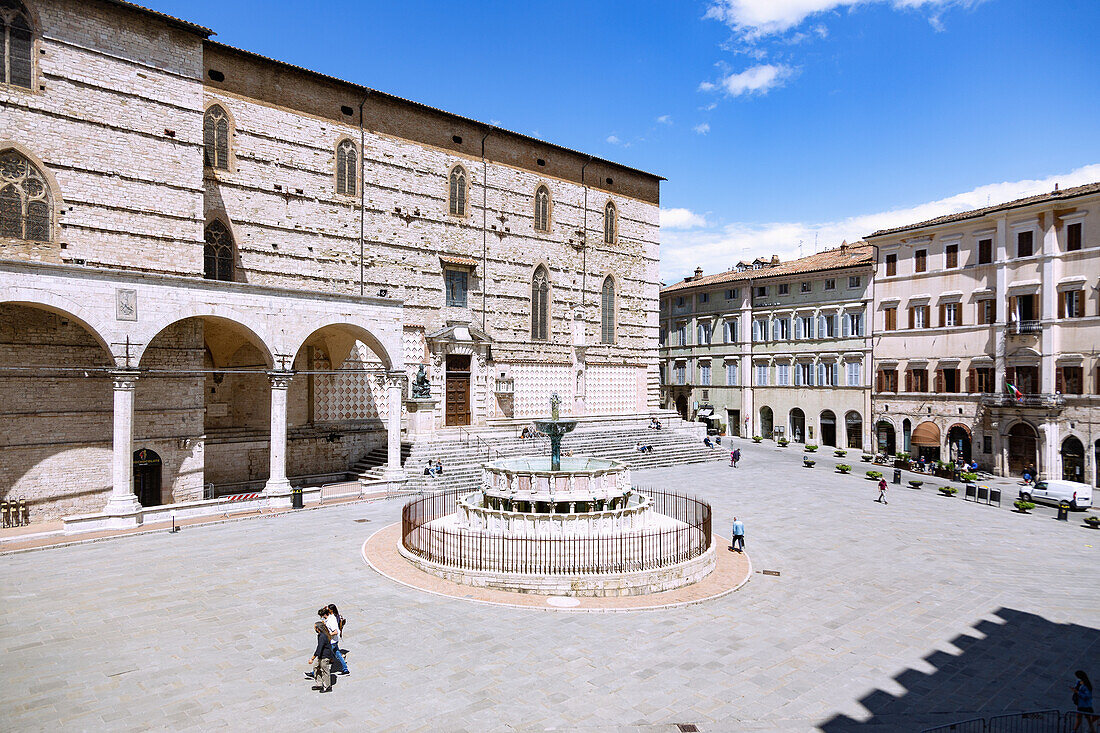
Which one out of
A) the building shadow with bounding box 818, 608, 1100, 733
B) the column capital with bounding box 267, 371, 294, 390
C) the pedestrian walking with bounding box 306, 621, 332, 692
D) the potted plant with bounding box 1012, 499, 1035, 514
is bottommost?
the potted plant with bounding box 1012, 499, 1035, 514

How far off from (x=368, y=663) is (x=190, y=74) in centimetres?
2374

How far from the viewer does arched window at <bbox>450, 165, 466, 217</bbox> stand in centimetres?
3428

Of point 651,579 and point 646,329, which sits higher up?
point 646,329

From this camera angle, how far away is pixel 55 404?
20781mm

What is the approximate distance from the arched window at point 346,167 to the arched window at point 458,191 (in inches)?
222

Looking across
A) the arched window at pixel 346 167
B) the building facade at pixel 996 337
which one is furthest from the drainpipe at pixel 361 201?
the building facade at pixel 996 337

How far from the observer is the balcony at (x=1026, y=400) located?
32094 mm

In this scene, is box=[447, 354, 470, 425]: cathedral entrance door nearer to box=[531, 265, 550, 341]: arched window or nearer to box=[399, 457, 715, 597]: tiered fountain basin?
box=[531, 265, 550, 341]: arched window

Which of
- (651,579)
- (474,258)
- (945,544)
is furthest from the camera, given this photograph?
(474,258)

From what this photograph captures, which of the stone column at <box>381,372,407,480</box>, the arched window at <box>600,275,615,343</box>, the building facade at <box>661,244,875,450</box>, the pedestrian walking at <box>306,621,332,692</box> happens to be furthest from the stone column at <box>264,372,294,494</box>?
the building facade at <box>661,244,875,450</box>

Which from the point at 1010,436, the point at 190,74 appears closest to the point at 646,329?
the point at 1010,436

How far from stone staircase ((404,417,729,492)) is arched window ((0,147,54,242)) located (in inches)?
623

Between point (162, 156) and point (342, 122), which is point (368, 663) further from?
point (342, 122)

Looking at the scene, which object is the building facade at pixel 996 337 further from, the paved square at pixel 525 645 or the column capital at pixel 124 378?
the column capital at pixel 124 378
